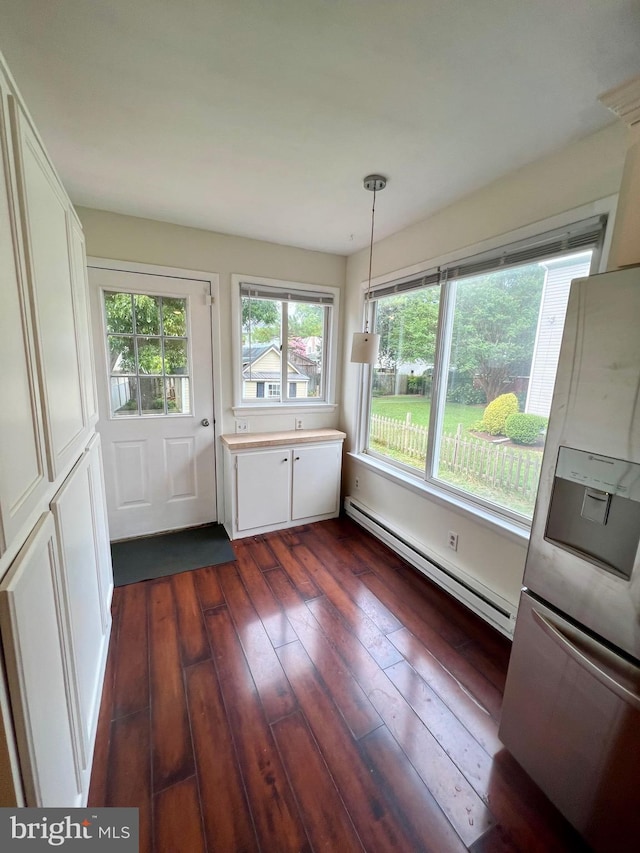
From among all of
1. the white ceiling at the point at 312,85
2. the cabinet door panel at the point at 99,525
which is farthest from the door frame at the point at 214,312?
the cabinet door panel at the point at 99,525

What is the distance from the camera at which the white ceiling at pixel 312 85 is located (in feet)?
3.31

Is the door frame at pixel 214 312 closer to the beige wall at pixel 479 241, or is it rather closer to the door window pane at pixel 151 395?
the door window pane at pixel 151 395

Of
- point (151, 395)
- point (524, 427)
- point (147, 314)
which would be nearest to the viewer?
point (524, 427)

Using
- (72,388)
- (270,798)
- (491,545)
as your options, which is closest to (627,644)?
(491,545)

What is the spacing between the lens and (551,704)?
1118mm

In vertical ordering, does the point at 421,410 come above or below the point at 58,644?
above

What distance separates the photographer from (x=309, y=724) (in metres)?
1.40

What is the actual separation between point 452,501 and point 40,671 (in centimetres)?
205

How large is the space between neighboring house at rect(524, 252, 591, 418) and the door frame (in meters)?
2.23

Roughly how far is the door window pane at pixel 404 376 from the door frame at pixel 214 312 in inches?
52.6

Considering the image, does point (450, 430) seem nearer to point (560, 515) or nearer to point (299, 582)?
point (560, 515)

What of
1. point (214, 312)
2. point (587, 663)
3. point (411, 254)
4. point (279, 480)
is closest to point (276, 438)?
point (279, 480)

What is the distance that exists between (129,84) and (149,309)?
149cm

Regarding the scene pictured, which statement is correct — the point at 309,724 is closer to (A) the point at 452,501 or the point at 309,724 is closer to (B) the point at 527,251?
(A) the point at 452,501
